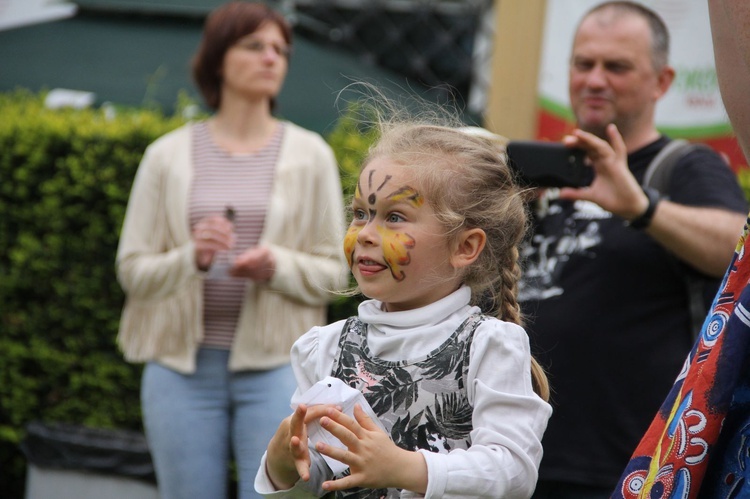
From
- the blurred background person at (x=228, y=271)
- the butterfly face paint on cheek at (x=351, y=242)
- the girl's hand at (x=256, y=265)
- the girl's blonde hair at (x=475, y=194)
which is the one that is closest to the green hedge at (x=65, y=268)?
the blurred background person at (x=228, y=271)

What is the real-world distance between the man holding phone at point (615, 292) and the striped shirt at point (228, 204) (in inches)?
46.1

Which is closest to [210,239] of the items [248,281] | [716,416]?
[248,281]

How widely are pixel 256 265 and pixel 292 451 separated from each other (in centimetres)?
175

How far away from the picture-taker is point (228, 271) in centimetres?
358

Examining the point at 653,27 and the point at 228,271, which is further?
the point at 228,271

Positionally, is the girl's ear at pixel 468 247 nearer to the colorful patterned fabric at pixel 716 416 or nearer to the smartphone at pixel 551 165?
the colorful patterned fabric at pixel 716 416

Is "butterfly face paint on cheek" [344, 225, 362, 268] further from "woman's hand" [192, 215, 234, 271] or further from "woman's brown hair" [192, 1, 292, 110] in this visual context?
"woman's brown hair" [192, 1, 292, 110]

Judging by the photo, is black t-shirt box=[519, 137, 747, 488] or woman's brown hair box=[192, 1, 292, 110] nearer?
black t-shirt box=[519, 137, 747, 488]

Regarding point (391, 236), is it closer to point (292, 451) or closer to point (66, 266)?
point (292, 451)

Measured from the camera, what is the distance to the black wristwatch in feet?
8.86

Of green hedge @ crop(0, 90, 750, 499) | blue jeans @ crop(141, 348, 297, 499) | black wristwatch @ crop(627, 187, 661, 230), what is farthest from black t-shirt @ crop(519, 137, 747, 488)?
green hedge @ crop(0, 90, 750, 499)

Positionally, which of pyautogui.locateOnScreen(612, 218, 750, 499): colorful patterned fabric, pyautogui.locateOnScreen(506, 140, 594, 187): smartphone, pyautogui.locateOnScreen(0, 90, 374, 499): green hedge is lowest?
pyautogui.locateOnScreen(0, 90, 374, 499): green hedge

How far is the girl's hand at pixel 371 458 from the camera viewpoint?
1744mm

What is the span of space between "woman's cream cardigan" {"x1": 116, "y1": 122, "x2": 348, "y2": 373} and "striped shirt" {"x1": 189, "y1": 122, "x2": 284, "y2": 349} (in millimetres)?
31
